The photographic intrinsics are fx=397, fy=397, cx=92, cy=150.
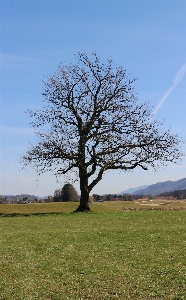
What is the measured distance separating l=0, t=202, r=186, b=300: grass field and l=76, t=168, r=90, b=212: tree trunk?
60.8ft

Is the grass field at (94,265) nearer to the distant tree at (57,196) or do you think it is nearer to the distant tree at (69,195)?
the distant tree at (69,195)

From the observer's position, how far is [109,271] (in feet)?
38.8

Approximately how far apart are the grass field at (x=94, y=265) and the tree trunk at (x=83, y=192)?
18525mm

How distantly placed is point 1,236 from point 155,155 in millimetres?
21950

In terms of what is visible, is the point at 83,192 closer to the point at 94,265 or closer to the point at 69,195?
the point at 69,195

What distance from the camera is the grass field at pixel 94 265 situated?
33.3ft

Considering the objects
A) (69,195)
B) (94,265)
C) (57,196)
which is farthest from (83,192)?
(57,196)

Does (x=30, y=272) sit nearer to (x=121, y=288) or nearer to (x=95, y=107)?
(x=121, y=288)

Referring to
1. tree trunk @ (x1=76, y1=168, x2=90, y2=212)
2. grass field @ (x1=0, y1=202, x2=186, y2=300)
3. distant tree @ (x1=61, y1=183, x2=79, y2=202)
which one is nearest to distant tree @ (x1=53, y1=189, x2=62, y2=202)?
distant tree @ (x1=61, y1=183, x2=79, y2=202)

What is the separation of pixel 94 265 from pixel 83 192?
25522 mm

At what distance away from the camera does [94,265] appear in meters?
12.5

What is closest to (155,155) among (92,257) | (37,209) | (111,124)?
(111,124)

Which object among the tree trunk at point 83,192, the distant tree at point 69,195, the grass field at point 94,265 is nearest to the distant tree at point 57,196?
the distant tree at point 69,195

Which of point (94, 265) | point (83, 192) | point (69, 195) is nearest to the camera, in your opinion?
point (94, 265)
